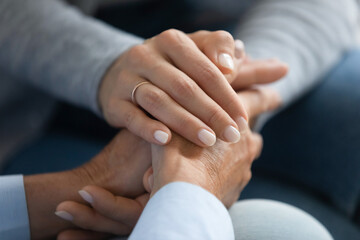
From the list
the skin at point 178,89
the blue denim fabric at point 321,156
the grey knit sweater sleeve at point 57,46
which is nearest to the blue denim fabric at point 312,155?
the blue denim fabric at point 321,156

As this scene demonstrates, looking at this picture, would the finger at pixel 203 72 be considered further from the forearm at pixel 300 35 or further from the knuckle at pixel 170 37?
the forearm at pixel 300 35

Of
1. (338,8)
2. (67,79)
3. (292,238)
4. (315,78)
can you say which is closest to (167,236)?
(292,238)

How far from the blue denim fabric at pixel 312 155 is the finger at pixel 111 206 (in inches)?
7.4

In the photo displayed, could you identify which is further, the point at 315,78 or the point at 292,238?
the point at 315,78

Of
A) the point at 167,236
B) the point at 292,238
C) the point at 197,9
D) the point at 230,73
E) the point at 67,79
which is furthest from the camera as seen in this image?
the point at 197,9

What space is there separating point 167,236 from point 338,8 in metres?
0.67

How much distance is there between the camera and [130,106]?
0.50 metres

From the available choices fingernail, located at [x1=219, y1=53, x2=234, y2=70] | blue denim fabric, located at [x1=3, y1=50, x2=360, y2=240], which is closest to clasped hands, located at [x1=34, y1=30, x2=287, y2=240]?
fingernail, located at [x1=219, y1=53, x2=234, y2=70]

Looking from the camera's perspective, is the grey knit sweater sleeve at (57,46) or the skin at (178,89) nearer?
the skin at (178,89)

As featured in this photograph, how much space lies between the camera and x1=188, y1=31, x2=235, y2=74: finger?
50cm

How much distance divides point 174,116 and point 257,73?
0.65 ft

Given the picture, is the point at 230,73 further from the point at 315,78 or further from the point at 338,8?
the point at 338,8

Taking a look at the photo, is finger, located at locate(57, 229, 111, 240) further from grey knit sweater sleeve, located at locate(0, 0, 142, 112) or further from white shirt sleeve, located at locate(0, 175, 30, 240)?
Result: grey knit sweater sleeve, located at locate(0, 0, 142, 112)

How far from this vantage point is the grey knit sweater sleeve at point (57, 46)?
60 cm
